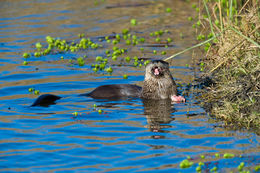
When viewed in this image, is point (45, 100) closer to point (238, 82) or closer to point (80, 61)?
point (80, 61)

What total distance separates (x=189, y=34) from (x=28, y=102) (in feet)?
22.8

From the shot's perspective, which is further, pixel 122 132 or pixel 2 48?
pixel 2 48

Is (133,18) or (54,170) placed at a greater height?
(133,18)

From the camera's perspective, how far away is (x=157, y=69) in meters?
9.66

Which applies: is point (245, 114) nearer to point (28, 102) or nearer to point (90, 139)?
point (90, 139)

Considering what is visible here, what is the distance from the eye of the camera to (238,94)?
846cm

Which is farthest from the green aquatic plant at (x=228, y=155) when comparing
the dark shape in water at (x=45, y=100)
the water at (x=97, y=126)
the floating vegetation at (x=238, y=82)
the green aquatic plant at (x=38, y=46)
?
the green aquatic plant at (x=38, y=46)

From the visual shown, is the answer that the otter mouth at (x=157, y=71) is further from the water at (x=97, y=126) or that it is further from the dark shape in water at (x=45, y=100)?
the dark shape in water at (x=45, y=100)

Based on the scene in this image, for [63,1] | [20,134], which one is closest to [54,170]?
[20,134]

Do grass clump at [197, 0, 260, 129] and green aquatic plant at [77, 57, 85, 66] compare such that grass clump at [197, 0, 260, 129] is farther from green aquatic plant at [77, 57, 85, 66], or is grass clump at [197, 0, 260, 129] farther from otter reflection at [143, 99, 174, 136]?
green aquatic plant at [77, 57, 85, 66]

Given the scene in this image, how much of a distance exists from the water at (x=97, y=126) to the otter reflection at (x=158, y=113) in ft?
0.06

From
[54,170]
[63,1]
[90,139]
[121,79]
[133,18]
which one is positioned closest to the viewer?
[54,170]

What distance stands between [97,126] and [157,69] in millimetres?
2193

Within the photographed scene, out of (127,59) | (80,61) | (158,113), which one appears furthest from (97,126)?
(127,59)
